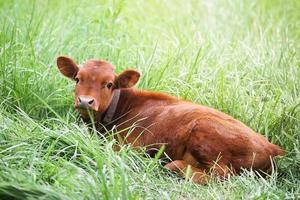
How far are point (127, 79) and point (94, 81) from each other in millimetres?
398

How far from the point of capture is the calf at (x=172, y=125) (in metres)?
7.39

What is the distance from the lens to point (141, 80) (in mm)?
9109

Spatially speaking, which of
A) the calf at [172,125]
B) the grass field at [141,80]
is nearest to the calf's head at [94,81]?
the calf at [172,125]

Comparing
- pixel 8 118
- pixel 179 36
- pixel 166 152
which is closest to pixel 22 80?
pixel 8 118

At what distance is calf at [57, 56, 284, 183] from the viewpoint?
24.2ft

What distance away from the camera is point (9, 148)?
6.81 m

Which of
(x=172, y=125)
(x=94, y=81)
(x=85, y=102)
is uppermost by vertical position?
(x=94, y=81)

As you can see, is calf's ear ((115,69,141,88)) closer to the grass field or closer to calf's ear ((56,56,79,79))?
calf's ear ((56,56,79,79))

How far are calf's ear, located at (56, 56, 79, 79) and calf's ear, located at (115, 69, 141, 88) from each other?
1.44ft

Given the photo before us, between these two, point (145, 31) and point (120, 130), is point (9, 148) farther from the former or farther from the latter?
point (145, 31)

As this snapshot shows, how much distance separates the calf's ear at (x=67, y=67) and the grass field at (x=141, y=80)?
38 cm

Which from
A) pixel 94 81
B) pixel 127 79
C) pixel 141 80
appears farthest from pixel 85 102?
pixel 141 80

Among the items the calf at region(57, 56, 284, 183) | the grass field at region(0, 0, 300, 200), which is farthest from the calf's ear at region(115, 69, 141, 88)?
the grass field at region(0, 0, 300, 200)

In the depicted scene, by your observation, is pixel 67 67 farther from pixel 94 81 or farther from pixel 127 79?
pixel 127 79
